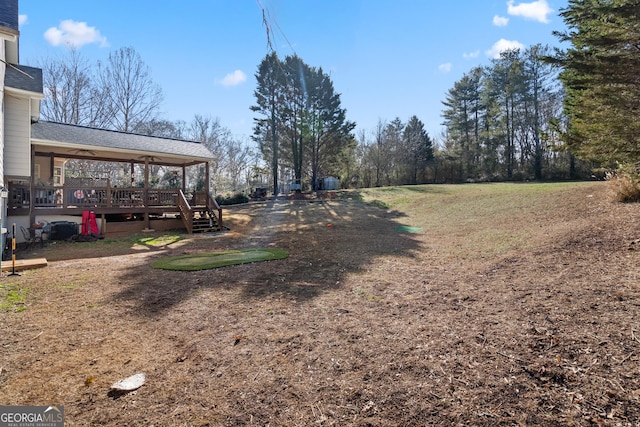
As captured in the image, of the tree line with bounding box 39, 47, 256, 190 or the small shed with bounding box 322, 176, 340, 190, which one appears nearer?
the tree line with bounding box 39, 47, 256, 190

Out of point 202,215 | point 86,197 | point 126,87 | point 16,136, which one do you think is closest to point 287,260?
point 202,215

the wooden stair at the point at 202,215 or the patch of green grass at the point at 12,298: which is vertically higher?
the wooden stair at the point at 202,215

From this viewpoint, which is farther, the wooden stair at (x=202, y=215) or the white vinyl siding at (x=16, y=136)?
the wooden stair at (x=202, y=215)

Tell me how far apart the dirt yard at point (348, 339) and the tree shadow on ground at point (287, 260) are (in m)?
0.07

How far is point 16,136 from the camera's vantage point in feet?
30.4

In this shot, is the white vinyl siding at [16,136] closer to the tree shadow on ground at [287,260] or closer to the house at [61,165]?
the house at [61,165]

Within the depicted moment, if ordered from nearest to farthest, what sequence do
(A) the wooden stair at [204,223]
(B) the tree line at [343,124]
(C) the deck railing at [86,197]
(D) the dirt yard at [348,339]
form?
(D) the dirt yard at [348,339] → (C) the deck railing at [86,197] → (A) the wooden stair at [204,223] → (B) the tree line at [343,124]

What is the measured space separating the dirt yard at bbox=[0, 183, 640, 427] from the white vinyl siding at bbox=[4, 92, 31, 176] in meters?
4.81

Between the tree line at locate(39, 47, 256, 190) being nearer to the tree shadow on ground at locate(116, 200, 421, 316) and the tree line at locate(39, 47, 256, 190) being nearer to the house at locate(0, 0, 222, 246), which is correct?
the house at locate(0, 0, 222, 246)

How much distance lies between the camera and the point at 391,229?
41.2 feet

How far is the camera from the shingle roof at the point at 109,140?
11568 millimetres

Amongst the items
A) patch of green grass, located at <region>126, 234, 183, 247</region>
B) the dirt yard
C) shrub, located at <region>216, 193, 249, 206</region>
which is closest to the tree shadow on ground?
the dirt yard

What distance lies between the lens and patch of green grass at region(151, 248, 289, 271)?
6.97 meters

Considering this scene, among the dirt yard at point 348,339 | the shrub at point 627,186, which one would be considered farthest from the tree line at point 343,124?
the dirt yard at point 348,339
